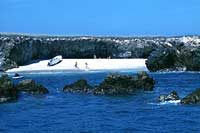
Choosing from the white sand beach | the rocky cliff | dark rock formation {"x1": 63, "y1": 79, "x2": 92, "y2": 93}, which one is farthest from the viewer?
the rocky cliff

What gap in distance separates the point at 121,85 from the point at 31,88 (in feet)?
29.7

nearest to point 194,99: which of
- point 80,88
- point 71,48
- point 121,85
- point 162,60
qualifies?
point 121,85

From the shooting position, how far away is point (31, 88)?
5728 cm

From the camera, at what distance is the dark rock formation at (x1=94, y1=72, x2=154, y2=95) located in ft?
178

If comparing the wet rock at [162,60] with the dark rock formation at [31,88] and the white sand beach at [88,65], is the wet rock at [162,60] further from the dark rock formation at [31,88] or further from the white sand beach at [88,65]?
the dark rock formation at [31,88]

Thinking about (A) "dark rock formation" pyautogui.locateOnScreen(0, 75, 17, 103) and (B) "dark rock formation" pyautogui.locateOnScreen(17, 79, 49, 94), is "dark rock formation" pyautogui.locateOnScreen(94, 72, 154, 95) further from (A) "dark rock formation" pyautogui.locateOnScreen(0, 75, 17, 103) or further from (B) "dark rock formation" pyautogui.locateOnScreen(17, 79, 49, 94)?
(A) "dark rock formation" pyautogui.locateOnScreen(0, 75, 17, 103)

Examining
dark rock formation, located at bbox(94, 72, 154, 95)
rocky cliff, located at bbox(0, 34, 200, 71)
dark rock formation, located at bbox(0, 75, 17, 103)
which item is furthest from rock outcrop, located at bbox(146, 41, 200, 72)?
dark rock formation, located at bbox(0, 75, 17, 103)

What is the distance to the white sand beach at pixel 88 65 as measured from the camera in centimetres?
9325

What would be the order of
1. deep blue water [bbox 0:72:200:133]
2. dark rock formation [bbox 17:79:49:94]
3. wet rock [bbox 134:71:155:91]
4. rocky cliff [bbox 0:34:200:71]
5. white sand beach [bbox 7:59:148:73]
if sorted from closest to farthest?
deep blue water [bbox 0:72:200:133] < wet rock [bbox 134:71:155:91] < dark rock formation [bbox 17:79:49:94] < white sand beach [bbox 7:59:148:73] < rocky cliff [bbox 0:34:200:71]

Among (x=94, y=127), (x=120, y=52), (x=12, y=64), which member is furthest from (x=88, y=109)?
(x=120, y=52)

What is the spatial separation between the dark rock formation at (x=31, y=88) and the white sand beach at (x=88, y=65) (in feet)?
112

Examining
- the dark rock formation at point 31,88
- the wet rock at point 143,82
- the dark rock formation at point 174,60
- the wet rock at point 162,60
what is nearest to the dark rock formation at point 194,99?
the wet rock at point 143,82

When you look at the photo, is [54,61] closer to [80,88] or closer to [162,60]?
[162,60]

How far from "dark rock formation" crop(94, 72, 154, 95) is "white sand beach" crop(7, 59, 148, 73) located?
34058 mm
